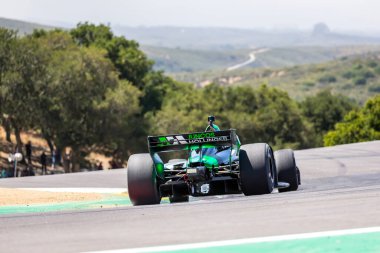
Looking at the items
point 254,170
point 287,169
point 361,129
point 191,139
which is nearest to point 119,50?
point 361,129

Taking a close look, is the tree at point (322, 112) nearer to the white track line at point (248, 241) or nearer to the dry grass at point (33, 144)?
the dry grass at point (33, 144)

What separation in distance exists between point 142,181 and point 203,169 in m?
1.06

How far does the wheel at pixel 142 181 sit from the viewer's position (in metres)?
14.2

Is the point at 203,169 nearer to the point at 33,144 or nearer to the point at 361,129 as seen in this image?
the point at 33,144

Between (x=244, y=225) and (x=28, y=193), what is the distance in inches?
515

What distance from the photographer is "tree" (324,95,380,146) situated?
71.2m

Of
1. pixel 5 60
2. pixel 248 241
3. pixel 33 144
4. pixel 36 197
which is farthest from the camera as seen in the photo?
pixel 33 144

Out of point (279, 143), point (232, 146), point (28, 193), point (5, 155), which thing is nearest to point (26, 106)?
point (5, 155)

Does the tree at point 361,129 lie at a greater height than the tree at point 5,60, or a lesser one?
lesser

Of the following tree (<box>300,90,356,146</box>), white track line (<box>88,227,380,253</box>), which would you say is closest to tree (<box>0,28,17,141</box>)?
tree (<box>300,90,356,146</box>)

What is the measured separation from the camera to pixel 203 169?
14.2m

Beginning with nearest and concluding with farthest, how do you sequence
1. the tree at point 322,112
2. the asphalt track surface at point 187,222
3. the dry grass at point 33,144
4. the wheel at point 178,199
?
the asphalt track surface at point 187,222, the wheel at point 178,199, the dry grass at point 33,144, the tree at point 322,112

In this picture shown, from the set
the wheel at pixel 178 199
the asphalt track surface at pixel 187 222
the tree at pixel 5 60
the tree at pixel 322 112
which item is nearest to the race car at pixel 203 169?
the wheel at pixel 178 199

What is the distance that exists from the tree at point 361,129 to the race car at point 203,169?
2251 inches
